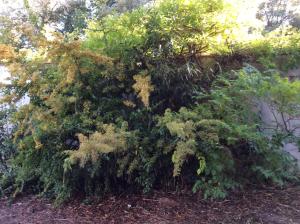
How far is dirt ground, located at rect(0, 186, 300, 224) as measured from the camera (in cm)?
391

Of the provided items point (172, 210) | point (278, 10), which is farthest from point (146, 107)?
point (278, 10)

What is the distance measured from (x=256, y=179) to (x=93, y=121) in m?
2.18

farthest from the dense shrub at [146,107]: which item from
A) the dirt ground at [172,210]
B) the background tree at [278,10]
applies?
the background tree at [278,10]

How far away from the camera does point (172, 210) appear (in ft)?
13.6

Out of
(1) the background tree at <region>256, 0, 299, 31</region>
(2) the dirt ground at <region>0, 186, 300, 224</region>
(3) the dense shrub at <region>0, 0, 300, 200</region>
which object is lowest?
(2) the dirt ground at <region>0, 186, 300, 224</region>

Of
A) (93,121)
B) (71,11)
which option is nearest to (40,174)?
(93,121)

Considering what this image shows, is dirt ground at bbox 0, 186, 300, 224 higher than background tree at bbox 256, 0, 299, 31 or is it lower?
lower

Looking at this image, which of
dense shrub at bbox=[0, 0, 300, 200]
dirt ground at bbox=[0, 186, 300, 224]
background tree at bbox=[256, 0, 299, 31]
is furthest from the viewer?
background tree at bbox=[256, 0, 299, 31]

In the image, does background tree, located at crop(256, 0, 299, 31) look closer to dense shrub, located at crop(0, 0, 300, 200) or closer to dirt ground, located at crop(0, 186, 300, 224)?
dense shrub, located at crop(0, 0, 300, 200)

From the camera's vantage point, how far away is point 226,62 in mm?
5547

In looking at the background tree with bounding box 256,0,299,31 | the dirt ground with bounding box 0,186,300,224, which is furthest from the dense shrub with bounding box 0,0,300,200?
the background tree with bounding box 256,0,299,31

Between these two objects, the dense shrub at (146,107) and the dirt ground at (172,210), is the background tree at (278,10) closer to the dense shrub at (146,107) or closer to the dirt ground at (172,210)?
the dense shrub at (146,107)

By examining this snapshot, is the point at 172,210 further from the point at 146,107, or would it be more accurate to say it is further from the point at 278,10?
the point at 278,10

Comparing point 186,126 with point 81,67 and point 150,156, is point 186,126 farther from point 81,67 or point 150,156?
point 81,67
